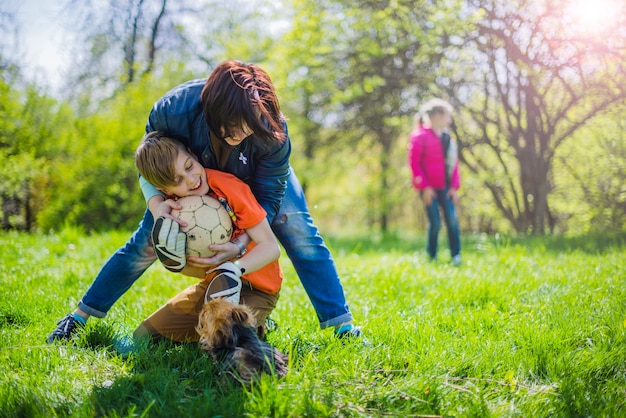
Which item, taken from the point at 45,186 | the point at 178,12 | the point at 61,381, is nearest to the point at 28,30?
the point at 45,186

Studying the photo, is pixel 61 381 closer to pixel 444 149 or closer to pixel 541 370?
pixel 541 370

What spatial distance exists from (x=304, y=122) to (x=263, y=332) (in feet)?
32.0

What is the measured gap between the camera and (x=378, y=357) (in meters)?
2.50

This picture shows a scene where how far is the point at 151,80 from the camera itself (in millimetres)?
9922

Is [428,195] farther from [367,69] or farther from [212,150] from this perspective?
[367,69]

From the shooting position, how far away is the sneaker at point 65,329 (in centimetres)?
274

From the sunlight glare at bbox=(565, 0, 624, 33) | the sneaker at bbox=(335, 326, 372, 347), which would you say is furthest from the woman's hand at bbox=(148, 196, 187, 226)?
the sunlight glare at bbox=(565, 0, 624, 33)

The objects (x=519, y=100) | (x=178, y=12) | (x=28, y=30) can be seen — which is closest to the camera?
(x=28, y=30)

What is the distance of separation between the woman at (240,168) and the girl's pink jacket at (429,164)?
3356 millimetres

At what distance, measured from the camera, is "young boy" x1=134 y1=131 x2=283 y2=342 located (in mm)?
2400

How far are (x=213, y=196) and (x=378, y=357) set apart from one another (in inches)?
44.6

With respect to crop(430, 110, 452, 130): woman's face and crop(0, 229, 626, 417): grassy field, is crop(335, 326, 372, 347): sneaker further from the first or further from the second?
crop(430, 110, 452, 130): woman's face

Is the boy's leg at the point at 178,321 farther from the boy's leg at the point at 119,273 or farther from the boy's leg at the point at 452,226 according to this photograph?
the boy's leg at the point at 452,226

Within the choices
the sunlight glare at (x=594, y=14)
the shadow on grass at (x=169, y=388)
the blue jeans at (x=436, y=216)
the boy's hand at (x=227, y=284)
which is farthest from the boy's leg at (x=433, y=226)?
the boy's hand at (x=227, y=284)
